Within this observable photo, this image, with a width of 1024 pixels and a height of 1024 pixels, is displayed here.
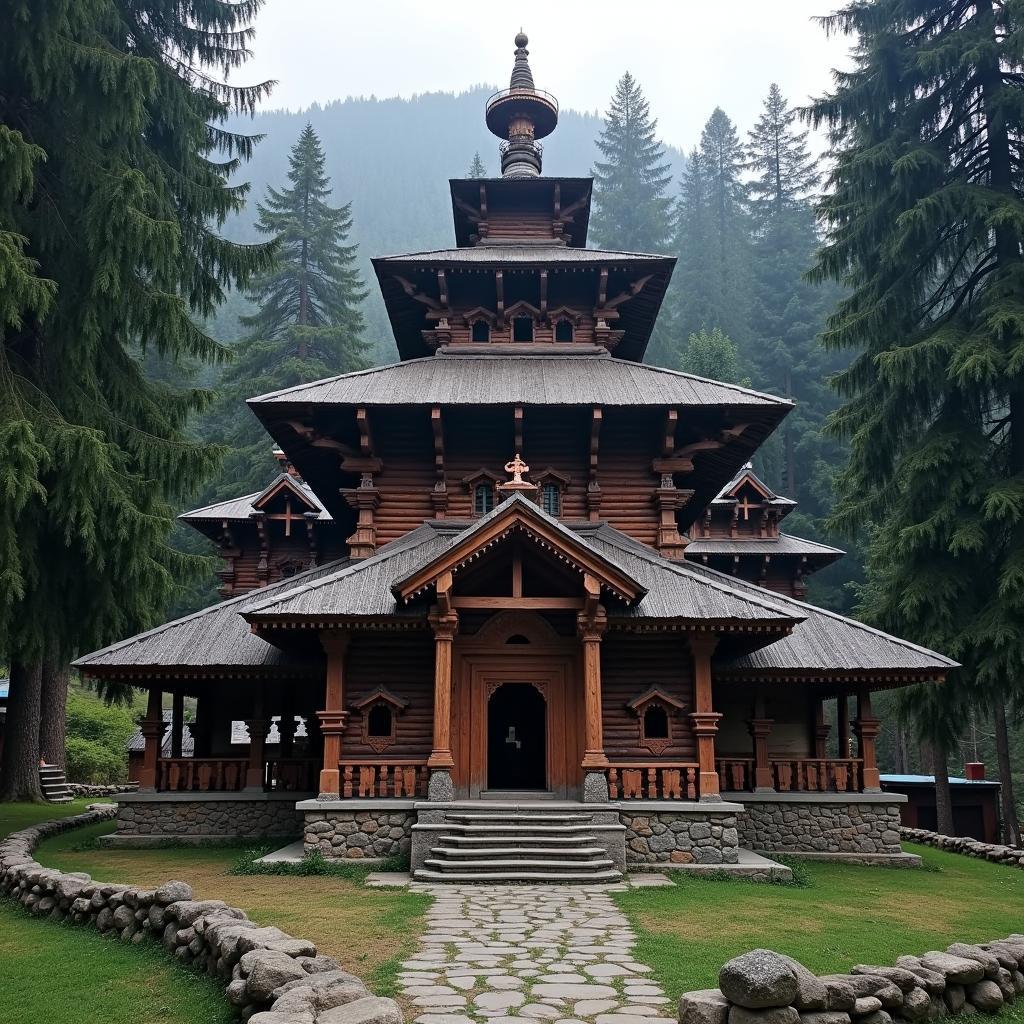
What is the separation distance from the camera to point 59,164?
17.0 meters

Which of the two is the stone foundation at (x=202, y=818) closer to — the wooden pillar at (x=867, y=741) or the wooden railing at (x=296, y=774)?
the wooden railing at (x=296, y=774)

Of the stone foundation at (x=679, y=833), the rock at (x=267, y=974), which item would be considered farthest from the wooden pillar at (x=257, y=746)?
the rock at (x=267, y=974)

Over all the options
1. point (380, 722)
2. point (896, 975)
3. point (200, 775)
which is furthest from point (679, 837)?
point (200, 775)

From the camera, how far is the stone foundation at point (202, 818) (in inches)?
632

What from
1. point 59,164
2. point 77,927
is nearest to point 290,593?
point 77,927

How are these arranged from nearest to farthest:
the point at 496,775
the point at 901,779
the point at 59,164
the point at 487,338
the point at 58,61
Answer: the point at 58,61
the point at 59,164
the point at 496,775
the point at 487,338
the point at 901,779

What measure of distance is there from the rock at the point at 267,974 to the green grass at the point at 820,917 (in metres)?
2.79

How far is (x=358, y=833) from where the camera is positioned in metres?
13.4

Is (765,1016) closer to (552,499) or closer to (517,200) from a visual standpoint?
(552,499)

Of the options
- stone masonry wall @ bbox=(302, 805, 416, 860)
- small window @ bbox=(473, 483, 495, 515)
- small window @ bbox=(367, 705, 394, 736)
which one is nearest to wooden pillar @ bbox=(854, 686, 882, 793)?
small window @ bbox=(473, 483, 495, 515)

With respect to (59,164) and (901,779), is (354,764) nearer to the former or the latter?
(59,164)

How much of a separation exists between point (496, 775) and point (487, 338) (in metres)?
9.26

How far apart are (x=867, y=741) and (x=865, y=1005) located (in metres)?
11.0

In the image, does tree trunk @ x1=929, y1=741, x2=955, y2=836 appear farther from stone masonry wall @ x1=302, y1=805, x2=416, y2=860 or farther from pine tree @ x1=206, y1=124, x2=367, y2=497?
pine tree @ x1=206, y1=124, x2=367, y2=497
